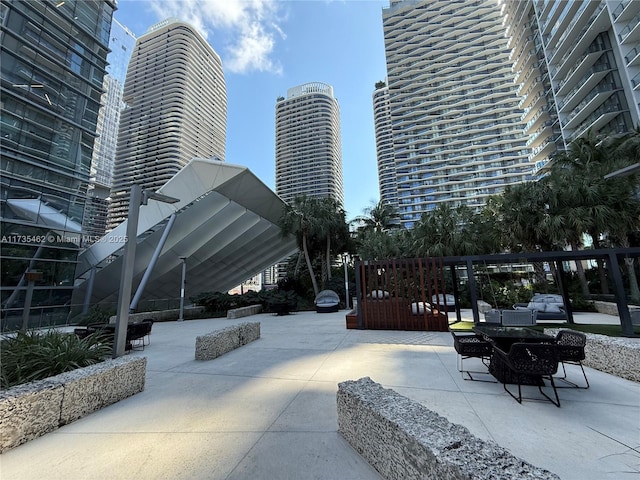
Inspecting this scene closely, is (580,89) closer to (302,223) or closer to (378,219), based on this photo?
(378,219)

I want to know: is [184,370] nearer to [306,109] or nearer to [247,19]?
[247,19]

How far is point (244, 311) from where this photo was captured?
17.1m

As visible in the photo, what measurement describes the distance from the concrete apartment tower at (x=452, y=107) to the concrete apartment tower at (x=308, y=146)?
2581 centimetres

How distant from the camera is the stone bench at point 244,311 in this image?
15.9 metres

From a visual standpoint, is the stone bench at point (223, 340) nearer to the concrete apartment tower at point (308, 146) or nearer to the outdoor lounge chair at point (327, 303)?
the outdoor lounge chair at point (327, 303)

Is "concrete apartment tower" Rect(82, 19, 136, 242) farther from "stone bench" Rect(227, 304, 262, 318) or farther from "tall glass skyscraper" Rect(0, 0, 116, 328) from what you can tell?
"stone bench" Rect(227, 304, 262, 318)

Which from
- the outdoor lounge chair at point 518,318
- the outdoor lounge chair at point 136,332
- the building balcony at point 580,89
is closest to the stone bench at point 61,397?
the outdoor lounge chair at point 136,332

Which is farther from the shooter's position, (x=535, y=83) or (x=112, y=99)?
(x=112, y=99)

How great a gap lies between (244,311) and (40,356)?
13287 mm

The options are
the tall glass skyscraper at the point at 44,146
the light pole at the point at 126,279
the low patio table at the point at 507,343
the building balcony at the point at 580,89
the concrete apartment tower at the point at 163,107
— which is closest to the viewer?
the low patio table at the point at 507,343

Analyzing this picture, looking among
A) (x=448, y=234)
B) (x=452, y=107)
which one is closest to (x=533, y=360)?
(x=448, y=234)

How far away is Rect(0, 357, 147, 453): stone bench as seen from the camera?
9.76 ft

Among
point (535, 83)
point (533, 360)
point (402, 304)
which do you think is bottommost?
point (533, 360)

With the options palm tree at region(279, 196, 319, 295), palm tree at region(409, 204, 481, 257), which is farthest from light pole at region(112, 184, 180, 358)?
palm tree at region(409, 204, 481, 257)
